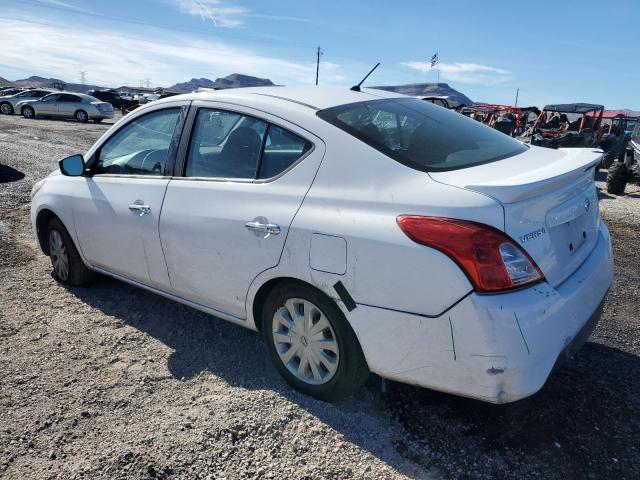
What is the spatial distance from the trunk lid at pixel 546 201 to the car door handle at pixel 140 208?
6.08 feet

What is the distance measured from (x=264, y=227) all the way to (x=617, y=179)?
9.88 meters

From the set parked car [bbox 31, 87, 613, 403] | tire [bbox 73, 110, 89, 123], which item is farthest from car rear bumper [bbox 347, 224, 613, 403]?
tire [bbox 73, 110, 89, 123]

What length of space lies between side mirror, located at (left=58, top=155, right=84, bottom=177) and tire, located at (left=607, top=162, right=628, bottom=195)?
1006 cm

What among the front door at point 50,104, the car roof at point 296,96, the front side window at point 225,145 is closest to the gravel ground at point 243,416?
the front side window at point 225,145

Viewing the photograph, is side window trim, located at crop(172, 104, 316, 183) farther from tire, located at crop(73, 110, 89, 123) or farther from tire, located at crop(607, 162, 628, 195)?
tire, located at crop(73, 110, 89, 123)

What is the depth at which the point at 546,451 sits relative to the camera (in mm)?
2373

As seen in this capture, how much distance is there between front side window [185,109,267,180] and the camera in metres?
2.85

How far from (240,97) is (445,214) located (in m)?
1.54

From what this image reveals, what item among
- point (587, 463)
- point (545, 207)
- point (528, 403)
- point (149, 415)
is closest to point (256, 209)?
point (149, 415)

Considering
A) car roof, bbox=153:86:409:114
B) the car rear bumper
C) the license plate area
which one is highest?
car roof, bbox=153:86:409:114

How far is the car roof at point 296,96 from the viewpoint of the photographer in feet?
9.28

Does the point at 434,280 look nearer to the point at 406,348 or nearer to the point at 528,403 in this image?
the point at 406,348

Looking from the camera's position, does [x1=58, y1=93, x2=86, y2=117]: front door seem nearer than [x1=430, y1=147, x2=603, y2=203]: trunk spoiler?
No

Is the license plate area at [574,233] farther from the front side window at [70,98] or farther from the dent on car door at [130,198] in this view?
the front side window at [70,98]
